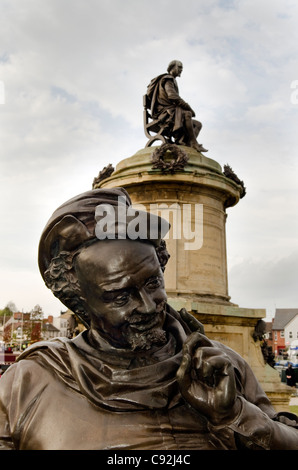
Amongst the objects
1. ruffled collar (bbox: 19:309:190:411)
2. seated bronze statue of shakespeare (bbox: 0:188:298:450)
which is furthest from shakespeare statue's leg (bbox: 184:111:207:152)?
ruffled collar (bbox: 19:309:190:411)

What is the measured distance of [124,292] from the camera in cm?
205

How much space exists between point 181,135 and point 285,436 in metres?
10.9

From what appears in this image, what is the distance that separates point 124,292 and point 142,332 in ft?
0.61

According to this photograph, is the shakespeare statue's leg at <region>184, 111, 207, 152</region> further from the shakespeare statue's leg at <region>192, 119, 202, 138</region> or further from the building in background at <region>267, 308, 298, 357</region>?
the building in background at <region>267, 308, 298, 357</region>

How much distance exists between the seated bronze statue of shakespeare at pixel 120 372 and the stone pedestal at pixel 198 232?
726cm

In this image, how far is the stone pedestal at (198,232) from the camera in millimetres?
9727

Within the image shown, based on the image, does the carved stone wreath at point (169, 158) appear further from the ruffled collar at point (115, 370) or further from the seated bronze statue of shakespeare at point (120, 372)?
the ruffled collar at point (115, 370)

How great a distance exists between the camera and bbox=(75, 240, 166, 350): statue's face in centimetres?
203

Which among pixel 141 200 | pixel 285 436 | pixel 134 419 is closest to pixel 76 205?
pixel 134 419

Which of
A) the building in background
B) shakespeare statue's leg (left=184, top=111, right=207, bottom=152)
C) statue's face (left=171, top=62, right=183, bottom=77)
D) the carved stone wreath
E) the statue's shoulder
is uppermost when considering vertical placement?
statue's face (left=171, top=62, right=183, bottom=77)

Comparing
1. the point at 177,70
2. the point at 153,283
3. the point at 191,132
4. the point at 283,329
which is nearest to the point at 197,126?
the point at 191,132

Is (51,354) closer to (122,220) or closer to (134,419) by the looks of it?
(134,419)

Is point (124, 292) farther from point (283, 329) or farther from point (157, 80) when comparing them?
point (283, 329)

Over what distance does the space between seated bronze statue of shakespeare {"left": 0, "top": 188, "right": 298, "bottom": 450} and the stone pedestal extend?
7.26 metres
